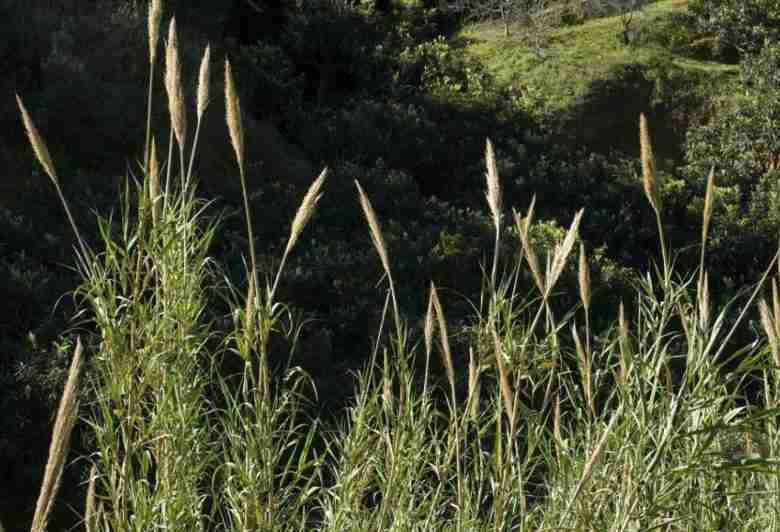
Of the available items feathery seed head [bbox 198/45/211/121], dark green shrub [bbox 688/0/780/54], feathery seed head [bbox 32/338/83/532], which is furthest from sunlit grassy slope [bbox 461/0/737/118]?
feathery seed head [bbox 32/338/83/532]

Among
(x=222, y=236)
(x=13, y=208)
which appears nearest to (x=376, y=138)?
(x=222, y=236)

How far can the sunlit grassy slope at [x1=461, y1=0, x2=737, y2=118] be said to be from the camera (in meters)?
12.0

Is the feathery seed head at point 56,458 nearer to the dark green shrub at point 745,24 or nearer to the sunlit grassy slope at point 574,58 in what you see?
the sunlit grassy slope at point 574,58

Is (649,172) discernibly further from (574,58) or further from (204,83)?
(574,58)

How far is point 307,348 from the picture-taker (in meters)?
6.36

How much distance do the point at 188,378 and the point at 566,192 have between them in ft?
26.8

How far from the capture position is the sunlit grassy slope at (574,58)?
1195 cm

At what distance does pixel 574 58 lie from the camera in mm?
12469

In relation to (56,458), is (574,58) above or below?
below

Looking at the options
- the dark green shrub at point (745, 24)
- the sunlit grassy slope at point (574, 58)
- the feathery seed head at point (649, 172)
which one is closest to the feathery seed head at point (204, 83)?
the feathery seed head at point (649, 172)

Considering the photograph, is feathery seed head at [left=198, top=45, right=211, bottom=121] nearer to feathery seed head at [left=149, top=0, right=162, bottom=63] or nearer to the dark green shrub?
feathery seed head at [left=149, top=0, right=162, bottom=63]

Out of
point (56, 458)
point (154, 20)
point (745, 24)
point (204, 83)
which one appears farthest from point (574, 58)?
point (56, 458)

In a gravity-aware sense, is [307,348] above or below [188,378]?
below

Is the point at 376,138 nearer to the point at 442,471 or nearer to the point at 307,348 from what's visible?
the point at 307,348
